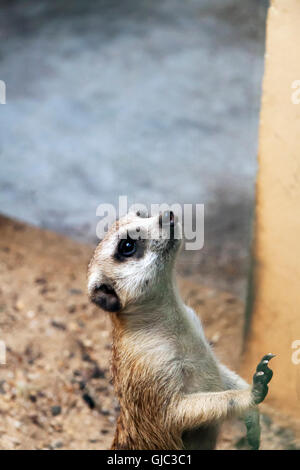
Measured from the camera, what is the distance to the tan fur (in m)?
2.53

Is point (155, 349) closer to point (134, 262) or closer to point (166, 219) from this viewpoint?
point (134, 262)

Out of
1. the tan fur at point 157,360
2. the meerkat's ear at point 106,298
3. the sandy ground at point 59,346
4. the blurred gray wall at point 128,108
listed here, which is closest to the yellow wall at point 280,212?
the sandy ground at point 59,346

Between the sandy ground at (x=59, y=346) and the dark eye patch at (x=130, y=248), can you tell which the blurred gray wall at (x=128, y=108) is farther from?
the dark eye patch at (x=130, y=248)

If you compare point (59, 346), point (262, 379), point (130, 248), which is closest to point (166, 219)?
point (130, 248)

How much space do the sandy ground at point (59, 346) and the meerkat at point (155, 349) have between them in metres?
0.68

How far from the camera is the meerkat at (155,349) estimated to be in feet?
8.29

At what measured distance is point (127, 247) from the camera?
2576 millimetres

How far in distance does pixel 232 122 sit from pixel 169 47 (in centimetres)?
191

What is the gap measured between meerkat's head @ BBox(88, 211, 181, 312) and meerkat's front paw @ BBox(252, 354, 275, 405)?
0.56 metres

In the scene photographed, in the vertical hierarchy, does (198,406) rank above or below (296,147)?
below

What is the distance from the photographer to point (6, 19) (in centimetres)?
859

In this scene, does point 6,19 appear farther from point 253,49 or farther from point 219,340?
point 219,340

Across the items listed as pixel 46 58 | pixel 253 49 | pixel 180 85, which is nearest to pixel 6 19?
pixel 46 58

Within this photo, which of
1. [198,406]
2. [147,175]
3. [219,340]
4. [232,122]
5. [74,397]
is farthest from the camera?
[232,122]
